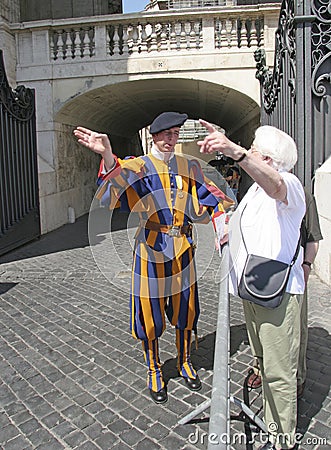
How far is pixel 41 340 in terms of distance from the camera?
4.24 metres

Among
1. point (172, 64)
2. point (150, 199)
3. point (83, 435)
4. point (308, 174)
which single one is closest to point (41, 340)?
point (83, 435)

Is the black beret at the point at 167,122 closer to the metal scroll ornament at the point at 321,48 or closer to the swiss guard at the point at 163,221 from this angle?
the swiss guard at the point at 163,221

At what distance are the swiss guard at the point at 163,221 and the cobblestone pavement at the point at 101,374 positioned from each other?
0.89 feet

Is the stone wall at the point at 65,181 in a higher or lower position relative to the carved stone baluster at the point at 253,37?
lower

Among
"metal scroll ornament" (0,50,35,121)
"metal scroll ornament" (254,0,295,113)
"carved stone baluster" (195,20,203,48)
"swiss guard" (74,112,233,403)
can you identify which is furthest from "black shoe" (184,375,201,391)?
"carved stone baluster" (195,20,203,48)

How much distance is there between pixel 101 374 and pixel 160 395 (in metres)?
0.62

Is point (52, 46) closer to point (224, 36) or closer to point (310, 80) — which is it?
point (224, 36)

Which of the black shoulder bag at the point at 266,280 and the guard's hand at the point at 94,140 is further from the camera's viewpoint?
the guard's hand at the point at 94,140

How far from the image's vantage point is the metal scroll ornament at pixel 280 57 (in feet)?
19.8

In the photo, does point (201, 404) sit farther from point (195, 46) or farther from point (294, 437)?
point (195, 46)

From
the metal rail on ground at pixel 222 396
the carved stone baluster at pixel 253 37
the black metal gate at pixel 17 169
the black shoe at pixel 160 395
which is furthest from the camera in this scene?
the carved stone baluster at pixel 253 37

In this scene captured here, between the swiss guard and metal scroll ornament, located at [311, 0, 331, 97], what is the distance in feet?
10.9

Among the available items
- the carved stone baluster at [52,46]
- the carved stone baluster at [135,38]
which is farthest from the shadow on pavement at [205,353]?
the carved stone baluster at [52,46]

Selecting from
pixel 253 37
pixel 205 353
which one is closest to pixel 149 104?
pixel 253 37
